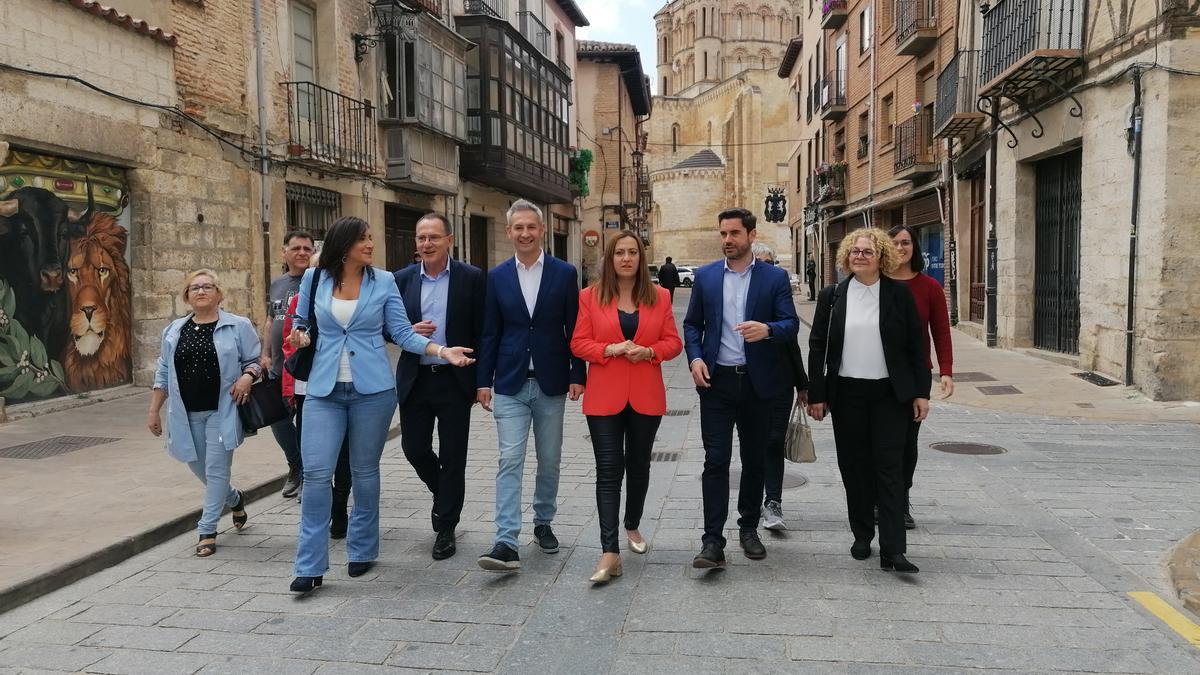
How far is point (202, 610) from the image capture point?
163 inches

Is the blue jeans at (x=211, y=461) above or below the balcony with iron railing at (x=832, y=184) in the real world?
below

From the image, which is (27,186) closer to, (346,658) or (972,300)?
(346,658)

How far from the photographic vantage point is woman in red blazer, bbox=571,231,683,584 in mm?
4516

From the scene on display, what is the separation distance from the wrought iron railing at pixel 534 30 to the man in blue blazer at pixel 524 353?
2065 centimetres

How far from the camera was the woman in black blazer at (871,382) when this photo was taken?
4555 mm

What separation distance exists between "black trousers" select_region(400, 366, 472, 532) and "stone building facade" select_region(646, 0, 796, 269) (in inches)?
2232

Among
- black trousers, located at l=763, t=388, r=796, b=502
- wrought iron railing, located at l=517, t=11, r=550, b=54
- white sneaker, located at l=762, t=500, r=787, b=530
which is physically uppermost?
wrought iron railing, located at l=517, t=11, r=550, b=54

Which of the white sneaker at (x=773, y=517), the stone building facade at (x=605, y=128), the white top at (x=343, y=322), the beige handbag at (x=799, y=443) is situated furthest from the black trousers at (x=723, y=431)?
the stone building facade at (x=605, y=128)

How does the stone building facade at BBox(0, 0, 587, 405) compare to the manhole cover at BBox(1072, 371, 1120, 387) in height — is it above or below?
above

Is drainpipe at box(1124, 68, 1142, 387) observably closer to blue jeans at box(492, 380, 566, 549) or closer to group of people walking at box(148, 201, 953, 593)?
group of people walking at box(148, 201, 953, 593)

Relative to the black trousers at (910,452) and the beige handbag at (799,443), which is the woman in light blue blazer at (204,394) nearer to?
the beige handbag at (799,443)

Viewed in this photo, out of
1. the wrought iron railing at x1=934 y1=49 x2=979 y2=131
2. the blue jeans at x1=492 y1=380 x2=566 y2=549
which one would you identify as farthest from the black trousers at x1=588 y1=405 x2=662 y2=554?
the wrought iron railing at x1=934 y1=49 x2=979 y2=131

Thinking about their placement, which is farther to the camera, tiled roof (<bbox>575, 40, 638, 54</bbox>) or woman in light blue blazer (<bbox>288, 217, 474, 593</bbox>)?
tiled roof (<bbox>575, 40, 638, 54</bbox>)

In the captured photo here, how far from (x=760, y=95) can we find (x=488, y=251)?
5313cm
